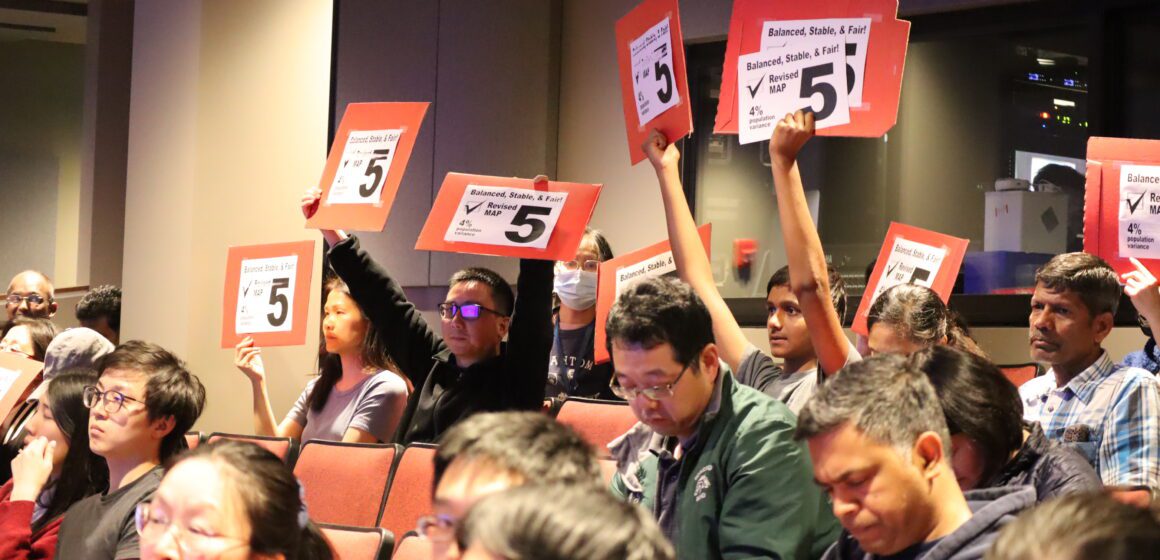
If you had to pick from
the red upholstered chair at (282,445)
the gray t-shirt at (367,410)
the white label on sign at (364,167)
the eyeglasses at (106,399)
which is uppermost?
the white label on sign at (364,167)

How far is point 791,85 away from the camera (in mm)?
3410

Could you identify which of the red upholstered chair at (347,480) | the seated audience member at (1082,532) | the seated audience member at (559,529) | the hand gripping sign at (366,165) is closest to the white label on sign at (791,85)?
the hand gripping sign at (366,165)

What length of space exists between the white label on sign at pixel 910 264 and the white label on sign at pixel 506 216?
99 cm

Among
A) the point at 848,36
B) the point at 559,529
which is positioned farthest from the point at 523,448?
the point at 848,36

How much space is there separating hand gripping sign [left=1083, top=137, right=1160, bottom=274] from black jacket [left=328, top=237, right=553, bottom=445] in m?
1.55

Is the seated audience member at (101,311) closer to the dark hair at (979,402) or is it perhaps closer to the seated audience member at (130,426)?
the seated audience member at (130,426)

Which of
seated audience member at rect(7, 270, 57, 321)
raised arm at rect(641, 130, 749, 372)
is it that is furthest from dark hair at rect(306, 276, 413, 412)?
seated audience member at rect(7, 270, 57, 321)

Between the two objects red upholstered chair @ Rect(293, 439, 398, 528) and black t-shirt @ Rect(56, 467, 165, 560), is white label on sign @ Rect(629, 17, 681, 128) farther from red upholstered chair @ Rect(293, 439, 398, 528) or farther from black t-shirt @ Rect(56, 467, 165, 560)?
black t-shirt @ Rect(56, 467, 165, 560)

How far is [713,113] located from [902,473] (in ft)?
16.8

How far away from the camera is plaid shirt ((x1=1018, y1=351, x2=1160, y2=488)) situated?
297 centimetres

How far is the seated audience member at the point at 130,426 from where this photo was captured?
3.11 m

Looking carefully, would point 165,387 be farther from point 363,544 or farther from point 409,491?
point 363,544

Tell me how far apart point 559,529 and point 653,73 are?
2608mm

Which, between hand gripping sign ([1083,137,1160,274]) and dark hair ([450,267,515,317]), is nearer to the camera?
hand gripping sign ([1083,137,1160,274])
